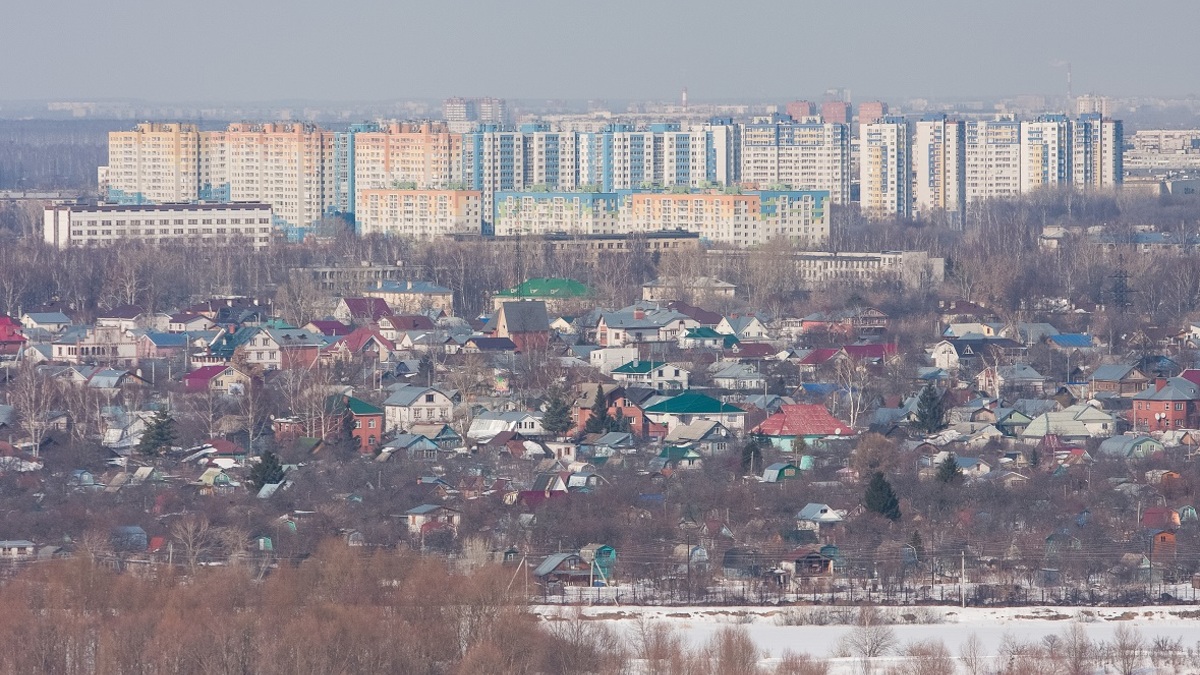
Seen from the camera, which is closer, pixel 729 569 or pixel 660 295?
pixel 729 569

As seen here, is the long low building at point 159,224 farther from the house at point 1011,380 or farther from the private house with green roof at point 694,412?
the private house with green roof at point 694,412

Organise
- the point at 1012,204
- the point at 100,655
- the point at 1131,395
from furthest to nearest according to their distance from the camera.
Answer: the point at 1012,204, the point at 1131,395, the point at 100,655

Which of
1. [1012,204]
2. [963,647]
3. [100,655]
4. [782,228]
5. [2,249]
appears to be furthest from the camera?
[1012,204]

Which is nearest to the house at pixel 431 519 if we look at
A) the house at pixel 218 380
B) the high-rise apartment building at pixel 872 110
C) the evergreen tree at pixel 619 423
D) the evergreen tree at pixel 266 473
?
the evergreen tree at pixel 266 473

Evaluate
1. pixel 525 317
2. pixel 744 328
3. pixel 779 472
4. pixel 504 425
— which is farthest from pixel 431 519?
pixel 744 328

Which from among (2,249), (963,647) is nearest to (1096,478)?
(963,647)

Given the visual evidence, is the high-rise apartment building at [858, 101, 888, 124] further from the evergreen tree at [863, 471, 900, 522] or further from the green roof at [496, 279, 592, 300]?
the evergreen tree at [863, 471, 900, 522]

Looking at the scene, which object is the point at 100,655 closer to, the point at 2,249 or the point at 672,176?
the point at 2,249
